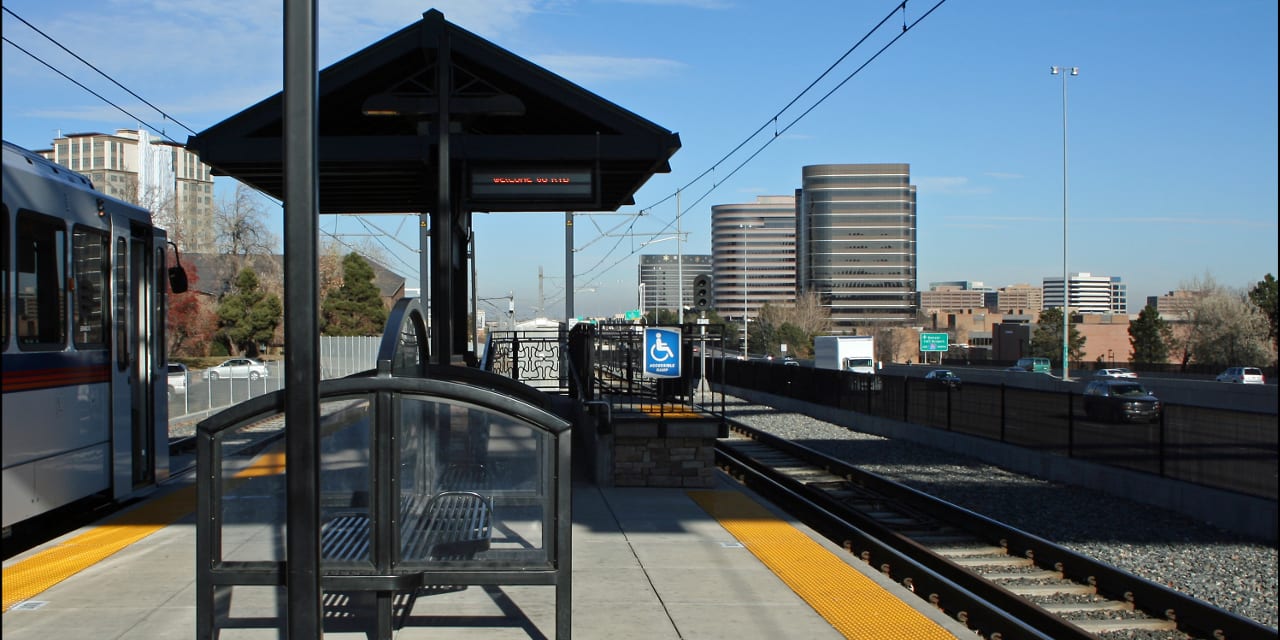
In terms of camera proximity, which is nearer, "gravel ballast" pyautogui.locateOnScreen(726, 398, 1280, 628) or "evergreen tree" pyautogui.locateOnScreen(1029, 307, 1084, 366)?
"gravel ballast" pyautogui.locateOnScreen(726, 398, 1280, 628)

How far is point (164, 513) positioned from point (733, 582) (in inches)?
239

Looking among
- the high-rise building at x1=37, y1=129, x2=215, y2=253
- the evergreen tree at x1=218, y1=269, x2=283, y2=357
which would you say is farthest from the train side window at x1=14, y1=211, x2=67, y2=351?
the evergreen tree at x1=218, y1=269, x2=283, y2=357

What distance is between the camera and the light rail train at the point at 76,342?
8945mm

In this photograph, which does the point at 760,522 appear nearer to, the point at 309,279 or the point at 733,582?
the point at 733,582

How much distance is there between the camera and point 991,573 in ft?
32.9

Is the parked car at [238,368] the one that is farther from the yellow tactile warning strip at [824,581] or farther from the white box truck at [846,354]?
the yellow tactile warning strip at [824,581]

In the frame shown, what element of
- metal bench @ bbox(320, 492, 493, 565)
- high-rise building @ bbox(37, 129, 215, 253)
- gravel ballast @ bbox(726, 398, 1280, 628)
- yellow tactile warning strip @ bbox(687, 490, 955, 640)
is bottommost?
gravel ballast @ bbox(726, 398, 1280, 628)

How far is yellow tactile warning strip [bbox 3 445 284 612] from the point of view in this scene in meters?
5.78

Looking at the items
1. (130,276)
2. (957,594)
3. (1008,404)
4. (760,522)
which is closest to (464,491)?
(957,594)

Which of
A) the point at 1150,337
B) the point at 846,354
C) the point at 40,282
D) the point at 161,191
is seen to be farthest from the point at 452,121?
the point at 1150,337

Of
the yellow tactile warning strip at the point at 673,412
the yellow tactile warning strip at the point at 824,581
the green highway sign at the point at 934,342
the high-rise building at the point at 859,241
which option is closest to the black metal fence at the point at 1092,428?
the yellow tactile warning strip at the point at 673,412

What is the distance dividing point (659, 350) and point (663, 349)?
2.0 inches

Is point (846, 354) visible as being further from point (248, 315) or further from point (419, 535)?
point (419, 535)

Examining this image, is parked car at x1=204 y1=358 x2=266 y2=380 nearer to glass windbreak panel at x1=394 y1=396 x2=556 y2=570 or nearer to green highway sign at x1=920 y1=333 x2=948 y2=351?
glass windbreak panel at x1=394 y1=396 x2=556 y2=570
